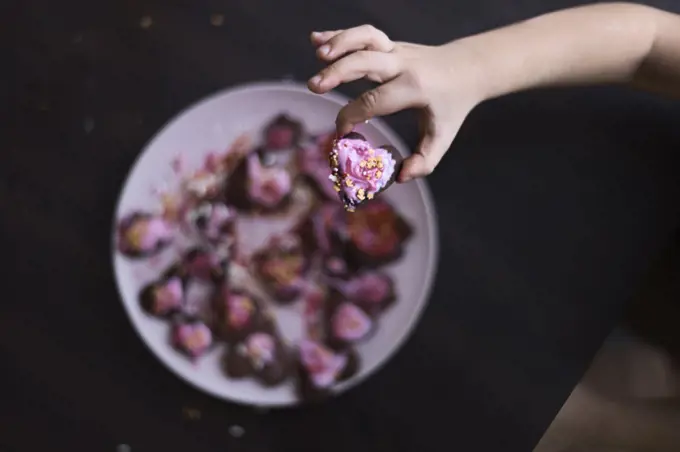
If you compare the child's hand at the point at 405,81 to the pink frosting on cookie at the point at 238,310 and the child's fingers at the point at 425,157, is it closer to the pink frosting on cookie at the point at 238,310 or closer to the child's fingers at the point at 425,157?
the child's fingers at the point at 425,157

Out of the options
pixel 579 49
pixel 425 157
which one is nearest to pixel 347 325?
pixel 425 157

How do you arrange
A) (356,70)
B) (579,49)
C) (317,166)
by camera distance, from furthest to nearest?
(317,166) → (579,49) → (356,70)

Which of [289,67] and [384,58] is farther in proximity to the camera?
[289,67]

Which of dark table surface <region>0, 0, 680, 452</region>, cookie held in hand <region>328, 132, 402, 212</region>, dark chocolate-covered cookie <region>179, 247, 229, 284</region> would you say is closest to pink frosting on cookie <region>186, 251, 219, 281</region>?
dark chocolate-covered cookie <region>179, 247, 229, 284</region>

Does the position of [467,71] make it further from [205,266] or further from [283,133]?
[205,266]

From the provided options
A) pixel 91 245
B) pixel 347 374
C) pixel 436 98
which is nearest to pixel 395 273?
pixel 347 374

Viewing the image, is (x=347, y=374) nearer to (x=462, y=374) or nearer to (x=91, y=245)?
(x=462, y=374)

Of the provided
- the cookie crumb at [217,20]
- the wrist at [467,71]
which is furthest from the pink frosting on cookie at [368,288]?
the cookie crumb at [217,20]
